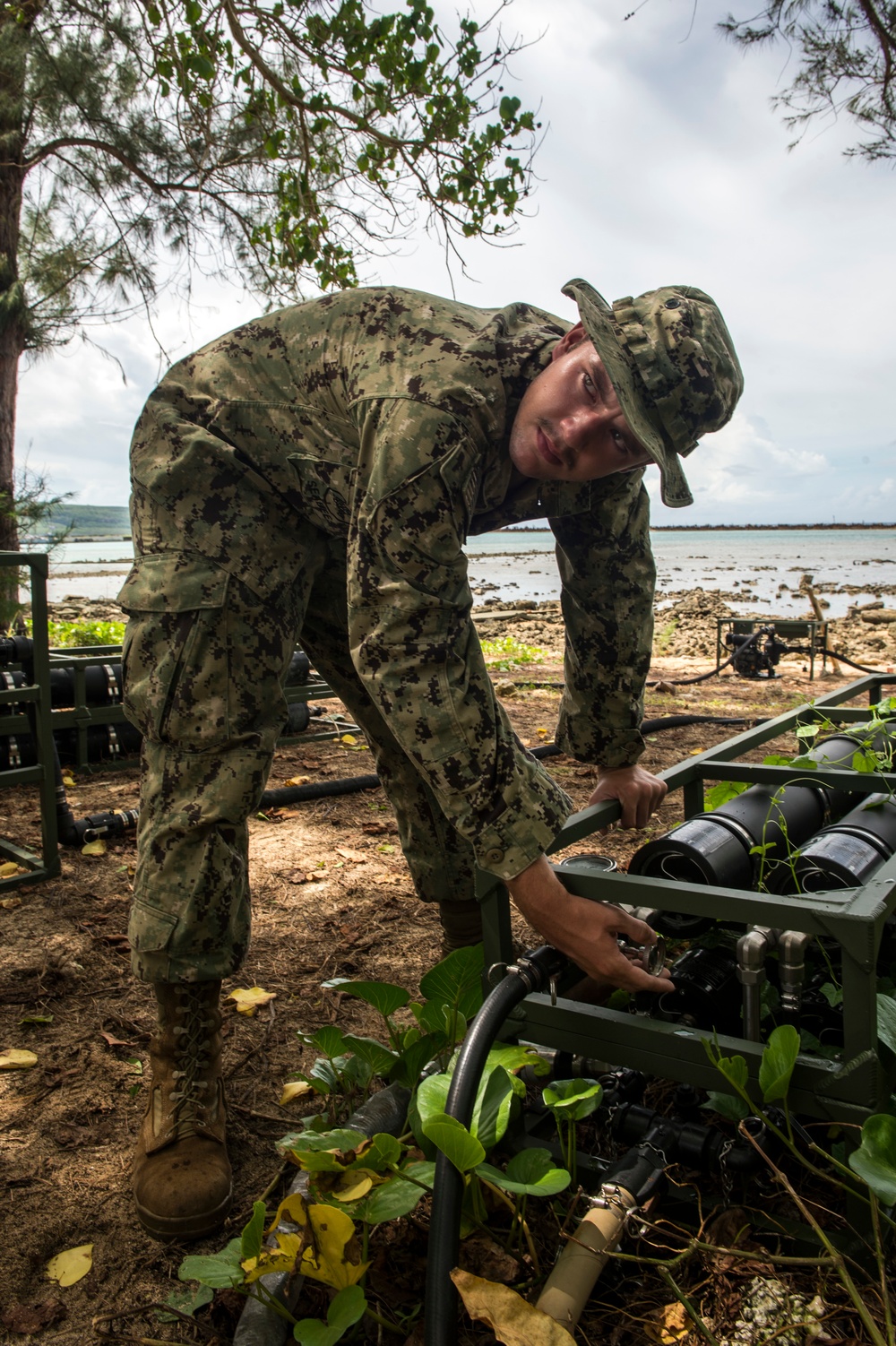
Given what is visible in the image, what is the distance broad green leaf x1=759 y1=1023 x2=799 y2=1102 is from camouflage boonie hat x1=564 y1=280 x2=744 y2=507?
0.96m

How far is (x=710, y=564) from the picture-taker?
34844 millimetres

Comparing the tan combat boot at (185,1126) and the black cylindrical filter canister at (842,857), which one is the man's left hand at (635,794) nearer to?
the black cylindrical filter canister at (842,857)

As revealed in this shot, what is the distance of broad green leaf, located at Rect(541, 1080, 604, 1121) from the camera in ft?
4.83

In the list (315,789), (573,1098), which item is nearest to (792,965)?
(573,1098)

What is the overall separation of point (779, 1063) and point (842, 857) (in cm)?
47

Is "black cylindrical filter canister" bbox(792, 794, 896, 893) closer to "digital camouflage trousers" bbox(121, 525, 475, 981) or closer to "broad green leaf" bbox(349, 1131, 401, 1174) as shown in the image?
"broad green leaf" bbox(349, 1131, 401, 1174)

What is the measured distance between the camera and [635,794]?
6.57 ft

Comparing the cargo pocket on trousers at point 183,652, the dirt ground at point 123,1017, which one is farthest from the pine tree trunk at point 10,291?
the cargo pocket on trousers at point 183,652

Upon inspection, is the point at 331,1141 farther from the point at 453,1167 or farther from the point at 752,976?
the point at 752,976

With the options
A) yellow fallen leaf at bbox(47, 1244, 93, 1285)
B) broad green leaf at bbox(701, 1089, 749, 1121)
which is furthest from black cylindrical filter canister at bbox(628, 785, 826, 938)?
yellow fallen leaf at bbox(47, 1244, 93, 1285)

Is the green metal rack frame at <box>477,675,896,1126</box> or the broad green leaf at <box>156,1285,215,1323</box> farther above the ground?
the green metal rack frame at <box>477,675,896,1126</box>

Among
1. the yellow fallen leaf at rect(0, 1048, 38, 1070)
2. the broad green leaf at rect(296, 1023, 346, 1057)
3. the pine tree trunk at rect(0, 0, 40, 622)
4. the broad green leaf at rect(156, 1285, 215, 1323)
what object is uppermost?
the pine tree trunk at rect(0, 0, 40, 622)

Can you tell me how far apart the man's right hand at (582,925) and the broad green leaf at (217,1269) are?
0.66 meters

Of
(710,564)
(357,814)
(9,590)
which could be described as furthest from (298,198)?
(710,564)
